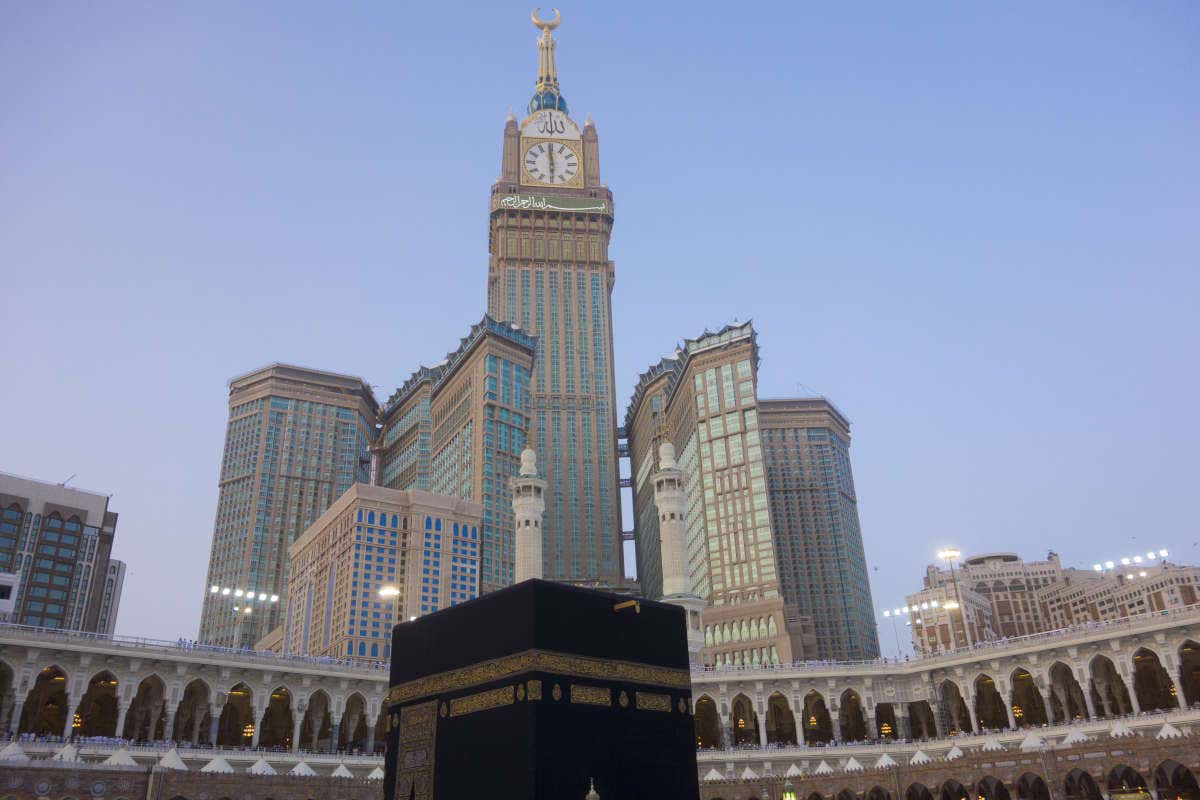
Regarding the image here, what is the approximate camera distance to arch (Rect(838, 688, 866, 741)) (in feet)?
196

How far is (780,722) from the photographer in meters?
59.7

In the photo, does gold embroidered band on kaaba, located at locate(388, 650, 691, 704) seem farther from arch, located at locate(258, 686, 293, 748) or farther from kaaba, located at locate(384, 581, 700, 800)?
arch, located at locate(258, 686, 293, 748)

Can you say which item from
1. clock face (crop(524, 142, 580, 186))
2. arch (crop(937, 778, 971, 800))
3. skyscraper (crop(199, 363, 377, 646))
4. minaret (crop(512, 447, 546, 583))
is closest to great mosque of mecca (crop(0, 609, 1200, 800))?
arch (crop(937, 778, 971, 800))

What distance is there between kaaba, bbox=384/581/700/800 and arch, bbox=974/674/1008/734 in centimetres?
4399

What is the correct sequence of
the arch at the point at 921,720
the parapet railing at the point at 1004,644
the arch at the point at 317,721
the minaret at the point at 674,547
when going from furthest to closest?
the minaret at the point at 674,547 < the arch at the point at 921,720 < the arch at the point at 317,721 < the parapet railing at the point at 1004,644

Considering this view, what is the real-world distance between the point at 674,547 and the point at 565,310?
208ft

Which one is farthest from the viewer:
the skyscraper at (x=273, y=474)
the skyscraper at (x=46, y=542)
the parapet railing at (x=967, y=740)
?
the skyscraper at (x=273, y=474)

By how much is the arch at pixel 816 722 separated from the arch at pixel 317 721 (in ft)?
92.9

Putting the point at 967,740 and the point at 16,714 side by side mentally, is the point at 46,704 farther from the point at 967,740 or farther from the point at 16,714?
the point at 967,740

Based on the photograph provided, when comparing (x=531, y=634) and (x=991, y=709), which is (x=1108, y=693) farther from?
(x=531, y=634)

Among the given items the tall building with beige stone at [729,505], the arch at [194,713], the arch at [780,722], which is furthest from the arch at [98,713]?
the tall building with beige stone at [729,505]

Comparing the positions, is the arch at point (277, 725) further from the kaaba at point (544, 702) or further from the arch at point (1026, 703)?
the kaaba at point (544, 702)

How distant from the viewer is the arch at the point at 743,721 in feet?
191

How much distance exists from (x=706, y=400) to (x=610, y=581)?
931 inches
